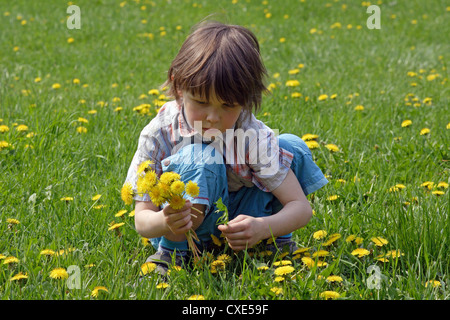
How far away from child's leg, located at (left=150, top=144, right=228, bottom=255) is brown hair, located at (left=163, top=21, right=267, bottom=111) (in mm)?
185

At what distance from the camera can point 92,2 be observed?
7488mm

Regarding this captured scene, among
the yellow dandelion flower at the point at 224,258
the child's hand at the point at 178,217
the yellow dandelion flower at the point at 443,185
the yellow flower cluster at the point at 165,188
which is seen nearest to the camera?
the yellow flower cluster at the point at 165,188

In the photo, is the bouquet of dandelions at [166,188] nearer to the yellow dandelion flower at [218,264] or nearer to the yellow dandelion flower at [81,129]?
the yellow dandelion flower at [218,264]

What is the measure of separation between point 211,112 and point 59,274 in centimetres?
68

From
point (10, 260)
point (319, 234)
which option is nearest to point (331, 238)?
point (319, 234)

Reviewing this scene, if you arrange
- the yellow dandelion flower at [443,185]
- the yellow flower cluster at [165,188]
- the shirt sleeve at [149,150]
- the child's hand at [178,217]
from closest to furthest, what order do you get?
the yellow flower cluster at [165,188] → the child's hand at [178,217] → the shirt sleeve at [149,150] → the yellow dandelion flower at [443,185]

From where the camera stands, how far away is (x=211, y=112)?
1758mm

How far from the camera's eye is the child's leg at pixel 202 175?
1.73 meters

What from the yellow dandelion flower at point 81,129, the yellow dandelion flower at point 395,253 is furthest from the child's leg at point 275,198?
the yellow dandelion flower at point 81,129

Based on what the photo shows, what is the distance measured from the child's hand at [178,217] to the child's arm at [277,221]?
124 millimetres

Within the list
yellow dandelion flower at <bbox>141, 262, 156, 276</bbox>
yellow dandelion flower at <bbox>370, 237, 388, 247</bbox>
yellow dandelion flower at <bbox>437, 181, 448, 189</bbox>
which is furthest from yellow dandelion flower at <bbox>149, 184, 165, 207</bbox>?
yellow dandelion flower at <bbox>437, 181, 448, 189</bbox>

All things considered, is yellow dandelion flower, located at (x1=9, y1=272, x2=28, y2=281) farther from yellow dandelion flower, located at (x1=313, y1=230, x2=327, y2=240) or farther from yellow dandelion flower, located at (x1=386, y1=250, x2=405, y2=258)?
yellow dandelion flower, located at (x1=386, y1=250, x2=405, y2=258)

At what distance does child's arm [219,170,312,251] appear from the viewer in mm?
1707
